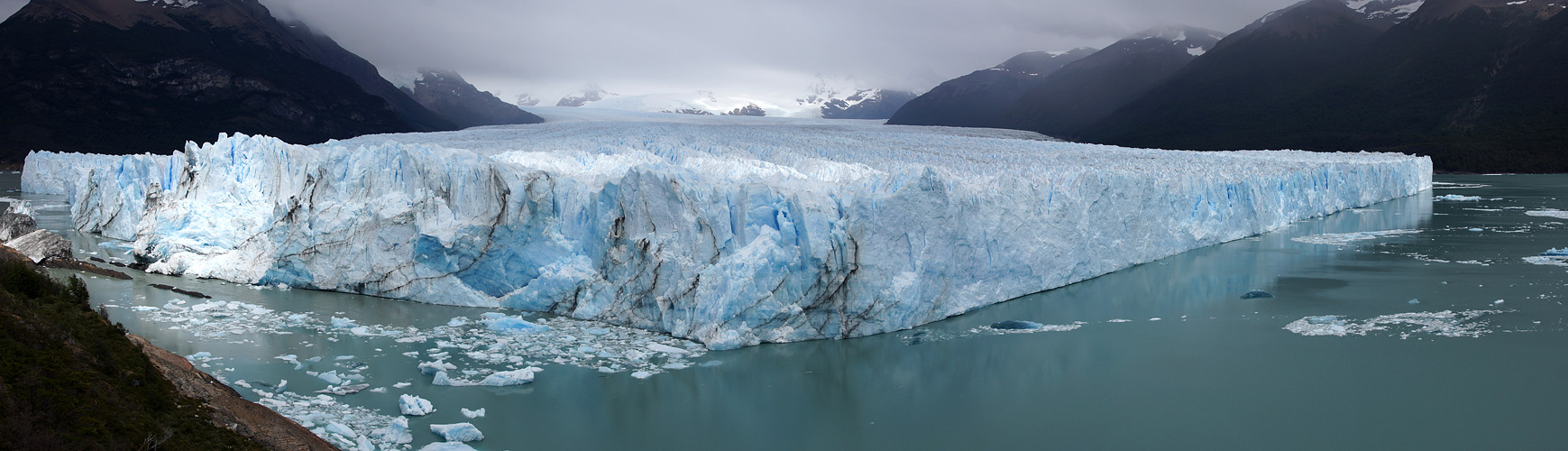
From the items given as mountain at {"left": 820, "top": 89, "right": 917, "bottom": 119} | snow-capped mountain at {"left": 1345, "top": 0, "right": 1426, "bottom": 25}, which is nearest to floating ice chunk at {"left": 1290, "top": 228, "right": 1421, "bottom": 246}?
snow-capped mountain at {"left": 1345, "top": 0, "right": 1426, "bottom": 25}

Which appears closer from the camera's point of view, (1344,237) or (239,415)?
(239,415)

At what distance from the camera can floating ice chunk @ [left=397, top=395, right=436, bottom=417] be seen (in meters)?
6.75

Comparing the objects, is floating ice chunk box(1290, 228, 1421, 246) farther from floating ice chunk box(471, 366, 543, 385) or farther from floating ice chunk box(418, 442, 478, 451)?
floating ice chunk box(418, 442, 478, 451)

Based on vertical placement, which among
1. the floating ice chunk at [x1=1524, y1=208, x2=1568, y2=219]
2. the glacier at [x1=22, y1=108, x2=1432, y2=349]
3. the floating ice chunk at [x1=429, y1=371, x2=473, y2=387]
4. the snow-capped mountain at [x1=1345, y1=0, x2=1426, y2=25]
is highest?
the snow-capped mountain at [x1=1345, y1=0, x2=1426, y2=25]

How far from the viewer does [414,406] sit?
22.3 feet

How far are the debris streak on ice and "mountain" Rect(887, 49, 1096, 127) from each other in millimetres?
51047

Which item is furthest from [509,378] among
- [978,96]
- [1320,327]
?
[978,96]

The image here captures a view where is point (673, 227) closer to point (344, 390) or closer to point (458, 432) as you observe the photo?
point (344, 390)

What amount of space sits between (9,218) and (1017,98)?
5815cm

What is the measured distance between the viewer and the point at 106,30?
4584 cm

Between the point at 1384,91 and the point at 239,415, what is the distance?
48481mm

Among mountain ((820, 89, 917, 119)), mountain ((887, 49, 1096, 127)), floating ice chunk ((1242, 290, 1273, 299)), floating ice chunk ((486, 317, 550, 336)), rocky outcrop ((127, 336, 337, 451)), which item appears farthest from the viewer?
mountain ((820, 89, 917, 119))

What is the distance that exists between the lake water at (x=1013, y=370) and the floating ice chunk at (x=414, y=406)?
2.9 inches

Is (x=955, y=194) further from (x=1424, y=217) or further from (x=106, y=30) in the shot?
(x=106, y=30)
